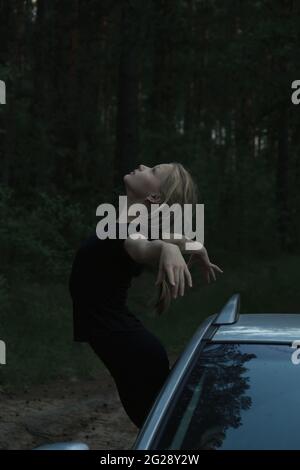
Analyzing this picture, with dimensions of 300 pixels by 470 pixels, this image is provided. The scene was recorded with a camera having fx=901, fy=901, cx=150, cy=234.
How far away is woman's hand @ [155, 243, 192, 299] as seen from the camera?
3650 millimetres

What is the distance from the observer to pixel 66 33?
21.7 metres

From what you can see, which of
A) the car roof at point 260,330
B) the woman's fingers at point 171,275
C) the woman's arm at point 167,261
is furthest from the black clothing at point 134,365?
the woman's fingers at point 171,275

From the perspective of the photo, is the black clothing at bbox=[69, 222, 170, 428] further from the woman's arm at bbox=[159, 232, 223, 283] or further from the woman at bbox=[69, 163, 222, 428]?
the woman's arm at bbox=[159, 232, 223, 283]

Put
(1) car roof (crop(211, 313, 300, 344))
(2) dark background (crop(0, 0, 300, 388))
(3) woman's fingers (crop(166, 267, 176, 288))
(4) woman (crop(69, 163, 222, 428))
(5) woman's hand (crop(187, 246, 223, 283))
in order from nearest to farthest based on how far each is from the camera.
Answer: (3) woman's fingers (crop(166, 267, 176, 288)) → (1) car roof (crop(211, 313, 300, 344)) → (5) woman's hand (crop(187, 246, 223, 283)) → (4) woman (crop(69, 163, 222, 428)) → (2) dark background (crop(0, 0, 300, 388))

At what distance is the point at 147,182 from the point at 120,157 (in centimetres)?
1765

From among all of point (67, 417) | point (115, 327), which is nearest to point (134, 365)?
point (115, 327)

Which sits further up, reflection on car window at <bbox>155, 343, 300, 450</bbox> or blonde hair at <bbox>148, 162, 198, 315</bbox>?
blonde hair at <bbox>148, 162, 198, 315</bbox>

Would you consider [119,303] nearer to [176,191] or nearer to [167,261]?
[176,191]

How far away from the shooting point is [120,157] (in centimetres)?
2197

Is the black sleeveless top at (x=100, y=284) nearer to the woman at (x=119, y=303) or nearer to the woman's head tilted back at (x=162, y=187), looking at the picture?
the woman at (x=119, y=303)

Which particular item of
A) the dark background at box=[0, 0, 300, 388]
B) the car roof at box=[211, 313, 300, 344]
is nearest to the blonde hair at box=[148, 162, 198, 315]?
the car roof at box=[211, 313, 300, 344]

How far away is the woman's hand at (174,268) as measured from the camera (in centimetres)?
365

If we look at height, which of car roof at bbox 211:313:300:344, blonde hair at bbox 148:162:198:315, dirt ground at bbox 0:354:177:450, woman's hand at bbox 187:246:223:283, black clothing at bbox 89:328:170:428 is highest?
blonde hair at bbox 148:162:198:315

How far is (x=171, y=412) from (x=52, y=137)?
62.6 ft
